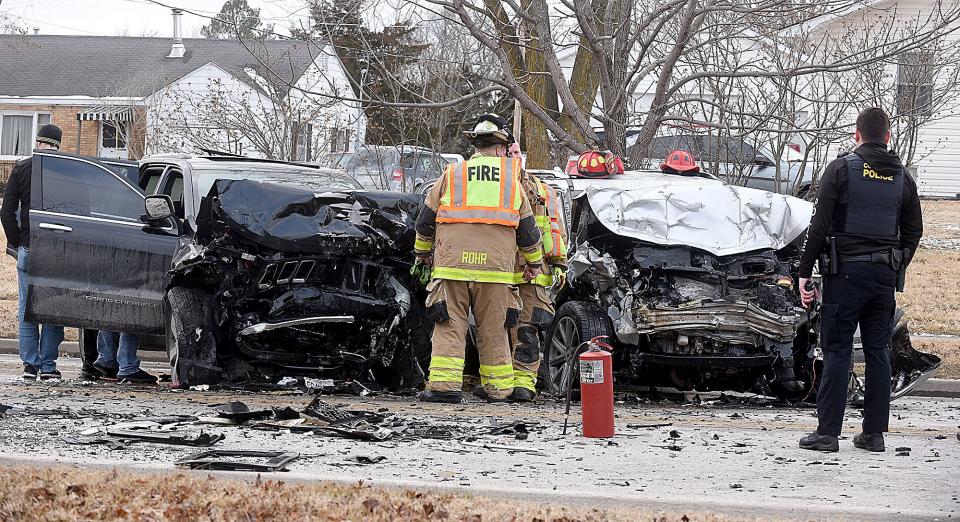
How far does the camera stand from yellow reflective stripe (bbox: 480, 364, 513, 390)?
9.01 m

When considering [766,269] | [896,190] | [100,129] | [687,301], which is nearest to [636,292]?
[687,301]

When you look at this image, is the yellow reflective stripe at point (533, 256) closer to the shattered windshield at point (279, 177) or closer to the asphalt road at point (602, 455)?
the asphalt road at point (602, 455)

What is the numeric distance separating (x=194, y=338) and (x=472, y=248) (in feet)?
6.76

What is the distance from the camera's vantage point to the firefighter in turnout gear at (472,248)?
28.9 ft

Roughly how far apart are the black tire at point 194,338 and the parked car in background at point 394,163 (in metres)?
8.07

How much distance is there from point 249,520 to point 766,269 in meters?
5.65

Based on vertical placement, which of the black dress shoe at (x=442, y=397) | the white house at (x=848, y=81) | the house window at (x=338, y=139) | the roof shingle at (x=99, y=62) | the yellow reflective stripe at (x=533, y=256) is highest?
the roof shingle at (x=99, y=62)

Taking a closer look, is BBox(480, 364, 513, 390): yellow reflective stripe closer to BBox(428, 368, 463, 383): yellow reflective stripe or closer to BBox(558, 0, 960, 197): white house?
BBox(428, 368, 463, 383): yellow reflective stripe

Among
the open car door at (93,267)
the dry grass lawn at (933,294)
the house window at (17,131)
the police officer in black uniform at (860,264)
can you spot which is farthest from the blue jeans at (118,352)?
the house window at (17,131)

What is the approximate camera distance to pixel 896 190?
7234mm

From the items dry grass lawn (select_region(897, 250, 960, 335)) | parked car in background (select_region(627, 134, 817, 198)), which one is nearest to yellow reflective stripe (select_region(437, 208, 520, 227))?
parked car in background (select_region(627, 134, 817, 198))

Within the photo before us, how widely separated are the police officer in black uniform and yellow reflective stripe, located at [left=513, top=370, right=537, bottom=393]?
98.6 inches

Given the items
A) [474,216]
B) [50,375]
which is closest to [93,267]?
[50,375]

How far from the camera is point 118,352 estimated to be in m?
10.9
